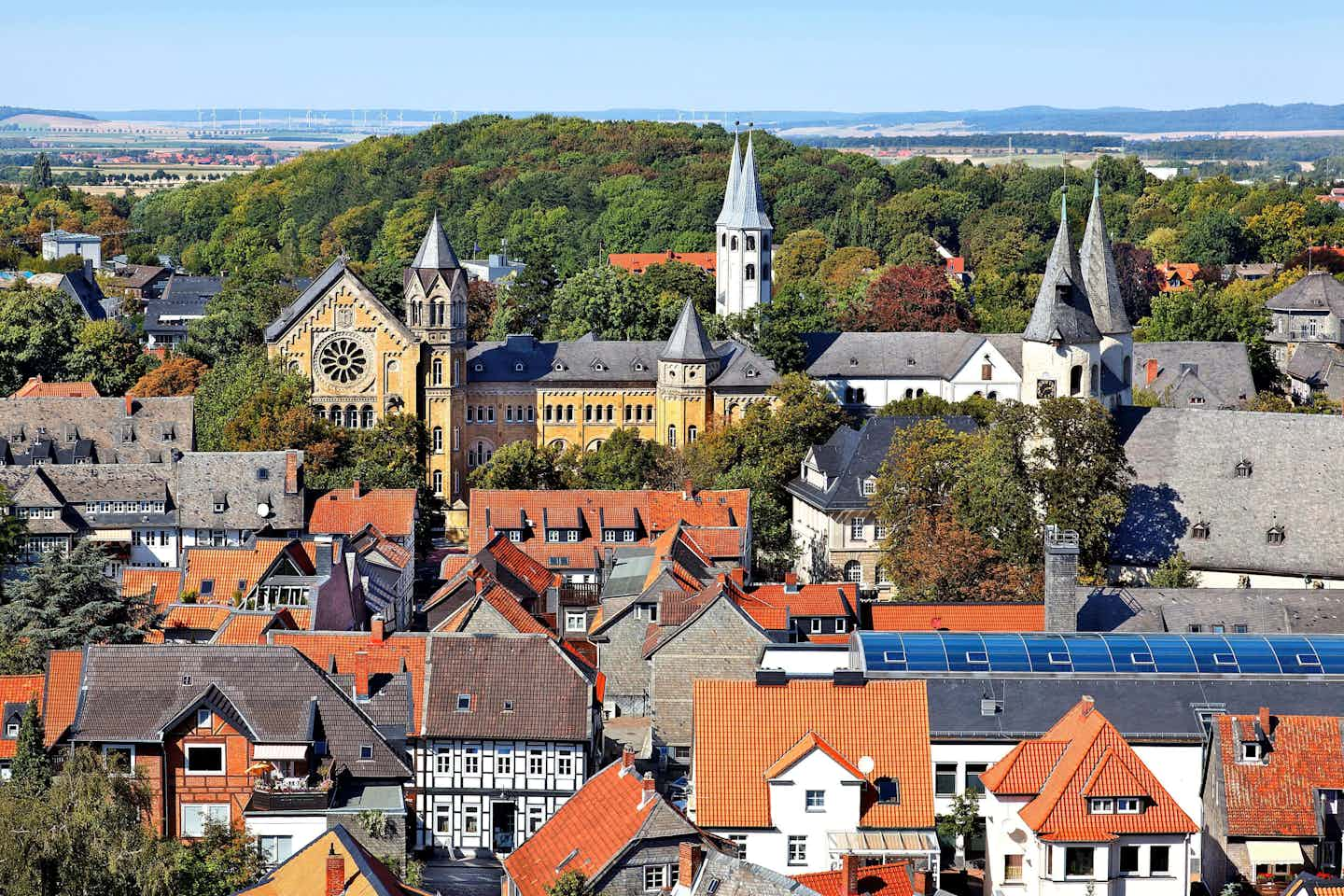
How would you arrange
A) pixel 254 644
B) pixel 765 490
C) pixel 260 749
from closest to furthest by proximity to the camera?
pixel 260 749
pixel 254 644
pixel 765 490

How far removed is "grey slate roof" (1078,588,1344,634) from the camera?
209 ft

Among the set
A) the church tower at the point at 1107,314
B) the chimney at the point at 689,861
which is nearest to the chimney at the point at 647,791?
the chimney at the point at 689,861

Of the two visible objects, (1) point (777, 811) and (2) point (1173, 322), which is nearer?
(1) point (777, 811)

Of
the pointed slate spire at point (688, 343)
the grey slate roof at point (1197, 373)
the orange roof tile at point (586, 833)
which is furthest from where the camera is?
the grey slate roof at point (1197, 373)

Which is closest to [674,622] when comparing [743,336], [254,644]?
[254,644]

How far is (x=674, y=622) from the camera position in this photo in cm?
6278

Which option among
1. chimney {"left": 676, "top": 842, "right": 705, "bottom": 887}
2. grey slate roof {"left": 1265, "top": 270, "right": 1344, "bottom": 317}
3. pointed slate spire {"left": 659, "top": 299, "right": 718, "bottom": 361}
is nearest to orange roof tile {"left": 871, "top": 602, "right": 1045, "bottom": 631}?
chimney {"left": 676, "top": 842, "right": 705, "bottom": 887}

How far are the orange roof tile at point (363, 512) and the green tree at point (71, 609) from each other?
15.5 m

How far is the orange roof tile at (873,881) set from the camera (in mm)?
40906

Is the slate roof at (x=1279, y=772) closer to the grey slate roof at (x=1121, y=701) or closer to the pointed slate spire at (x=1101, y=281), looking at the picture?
the grey slate roof at (x=1121, y=701)

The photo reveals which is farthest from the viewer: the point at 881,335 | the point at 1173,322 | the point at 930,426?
the point at 1173,322

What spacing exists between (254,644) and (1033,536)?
27491mm

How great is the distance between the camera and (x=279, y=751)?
50.3 metres

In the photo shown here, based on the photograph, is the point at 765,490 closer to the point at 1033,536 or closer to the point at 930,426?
the point at 930,426
